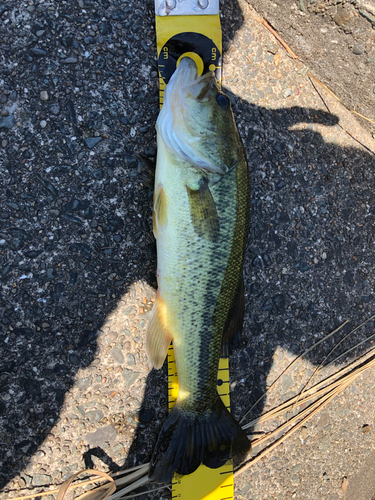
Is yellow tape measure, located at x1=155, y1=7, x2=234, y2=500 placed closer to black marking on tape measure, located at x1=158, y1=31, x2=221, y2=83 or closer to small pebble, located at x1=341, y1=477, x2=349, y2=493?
black marking on tape measure, located at x1=158, y1=31, x2=221, y2=83

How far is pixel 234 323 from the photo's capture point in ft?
6.44

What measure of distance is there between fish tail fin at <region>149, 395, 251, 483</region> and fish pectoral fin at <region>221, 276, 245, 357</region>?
351mm

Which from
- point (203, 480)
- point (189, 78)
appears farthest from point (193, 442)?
point (189, 78)

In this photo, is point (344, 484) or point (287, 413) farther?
point (344, 484)

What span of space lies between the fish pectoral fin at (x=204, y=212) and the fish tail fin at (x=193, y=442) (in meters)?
1.06

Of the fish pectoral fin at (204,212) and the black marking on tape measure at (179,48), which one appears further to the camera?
the black marking on tape measure at (179,48)

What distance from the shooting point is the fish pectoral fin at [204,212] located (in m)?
1.75

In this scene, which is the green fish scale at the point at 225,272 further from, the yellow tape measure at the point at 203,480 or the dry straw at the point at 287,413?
the dry straw at the point at 287,413

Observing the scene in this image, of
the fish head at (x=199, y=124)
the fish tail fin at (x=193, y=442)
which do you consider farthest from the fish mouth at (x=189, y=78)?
the fish tail fin at (x=193, y=442)

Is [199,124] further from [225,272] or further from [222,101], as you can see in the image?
[225,272]

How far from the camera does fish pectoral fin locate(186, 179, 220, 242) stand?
5.76 feet

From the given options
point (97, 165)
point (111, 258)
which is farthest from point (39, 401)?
point (97, 165)

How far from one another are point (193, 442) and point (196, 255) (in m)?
1.12

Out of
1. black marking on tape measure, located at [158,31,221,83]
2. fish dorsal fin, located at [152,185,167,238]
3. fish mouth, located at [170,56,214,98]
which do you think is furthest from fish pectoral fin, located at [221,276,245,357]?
black marking on tape measure, located at [158,31,221,83]
